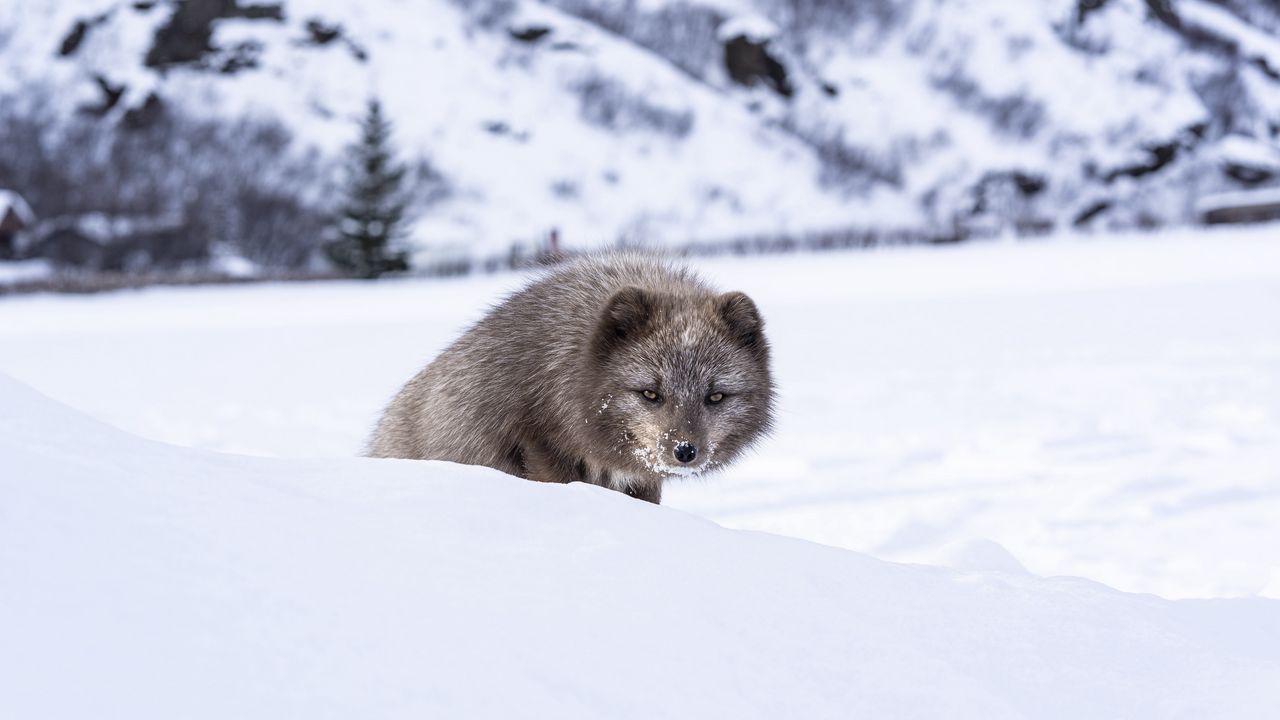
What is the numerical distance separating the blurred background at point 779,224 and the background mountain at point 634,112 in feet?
0.82

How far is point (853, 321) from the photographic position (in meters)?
17.5

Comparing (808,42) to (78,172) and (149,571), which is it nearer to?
(78,172)

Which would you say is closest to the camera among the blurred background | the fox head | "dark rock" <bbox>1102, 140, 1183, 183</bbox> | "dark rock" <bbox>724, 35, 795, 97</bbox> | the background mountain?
the fox head

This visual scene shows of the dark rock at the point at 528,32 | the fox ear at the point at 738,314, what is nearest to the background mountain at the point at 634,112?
the dark rock at the point at 528,32

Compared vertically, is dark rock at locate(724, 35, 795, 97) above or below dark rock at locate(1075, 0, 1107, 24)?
below

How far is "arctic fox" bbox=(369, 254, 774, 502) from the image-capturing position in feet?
16.3

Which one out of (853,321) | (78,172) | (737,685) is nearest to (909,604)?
(737,685)

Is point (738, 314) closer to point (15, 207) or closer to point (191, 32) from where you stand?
point (15, 207)

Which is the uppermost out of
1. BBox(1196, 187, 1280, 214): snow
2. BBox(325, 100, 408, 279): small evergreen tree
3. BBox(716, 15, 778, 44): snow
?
BBox(716, 15, 778, 44): snow

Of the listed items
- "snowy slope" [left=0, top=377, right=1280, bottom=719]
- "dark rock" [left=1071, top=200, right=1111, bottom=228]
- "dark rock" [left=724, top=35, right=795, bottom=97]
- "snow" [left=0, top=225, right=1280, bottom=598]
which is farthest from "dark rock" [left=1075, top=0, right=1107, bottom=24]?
"snowy slope" [left=0, top=377, right=1280, bottom=719]

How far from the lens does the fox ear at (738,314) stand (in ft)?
17.2

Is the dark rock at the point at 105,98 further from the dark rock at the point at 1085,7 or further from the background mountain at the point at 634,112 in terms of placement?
the dark rock at the point at 1085,7

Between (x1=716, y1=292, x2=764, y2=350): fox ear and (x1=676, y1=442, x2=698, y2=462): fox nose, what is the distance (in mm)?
749

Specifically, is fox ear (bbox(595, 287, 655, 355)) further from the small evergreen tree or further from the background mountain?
the background mountain
